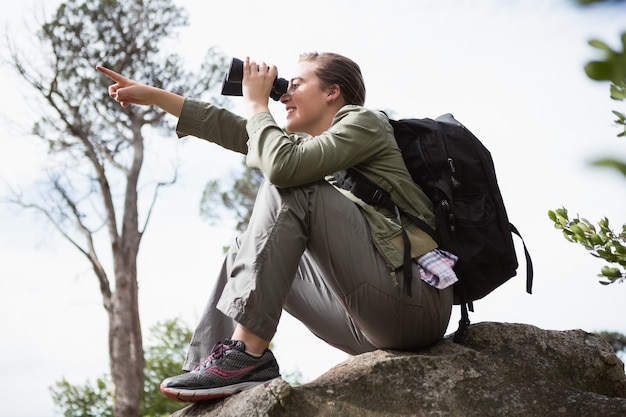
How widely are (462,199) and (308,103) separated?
656 mm

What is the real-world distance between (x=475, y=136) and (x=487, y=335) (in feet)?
2.49

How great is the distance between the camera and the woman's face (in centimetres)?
268

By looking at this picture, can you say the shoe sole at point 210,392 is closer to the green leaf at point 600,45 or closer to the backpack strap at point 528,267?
the backpack strap at point 528,267

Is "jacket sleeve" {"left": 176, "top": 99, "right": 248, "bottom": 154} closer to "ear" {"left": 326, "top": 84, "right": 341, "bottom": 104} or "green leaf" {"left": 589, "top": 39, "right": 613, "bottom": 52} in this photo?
"ear" {"left": 326, "top": 84, "right": 341, "bottom": 104}

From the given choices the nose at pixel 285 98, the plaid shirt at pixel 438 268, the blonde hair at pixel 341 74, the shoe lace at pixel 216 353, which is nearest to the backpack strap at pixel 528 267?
the plaid shirt at pixel 438 268

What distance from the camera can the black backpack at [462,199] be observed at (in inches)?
94.1

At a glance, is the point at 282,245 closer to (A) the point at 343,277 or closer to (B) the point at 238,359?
(A) the point at 343,277

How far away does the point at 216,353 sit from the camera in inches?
88.3

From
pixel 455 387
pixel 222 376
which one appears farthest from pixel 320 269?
pixel 455 387

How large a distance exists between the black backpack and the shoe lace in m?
0.65

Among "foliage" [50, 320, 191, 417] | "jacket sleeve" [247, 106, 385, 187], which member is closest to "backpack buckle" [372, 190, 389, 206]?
"jacket sleeve" [247, 106, 385, 187]

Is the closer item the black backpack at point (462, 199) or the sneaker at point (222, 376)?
the sneaker at point (222, 376)

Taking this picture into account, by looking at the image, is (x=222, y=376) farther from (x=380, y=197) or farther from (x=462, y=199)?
(x=462, y=199)

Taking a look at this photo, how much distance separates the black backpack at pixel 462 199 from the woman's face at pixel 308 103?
11.5 inches
